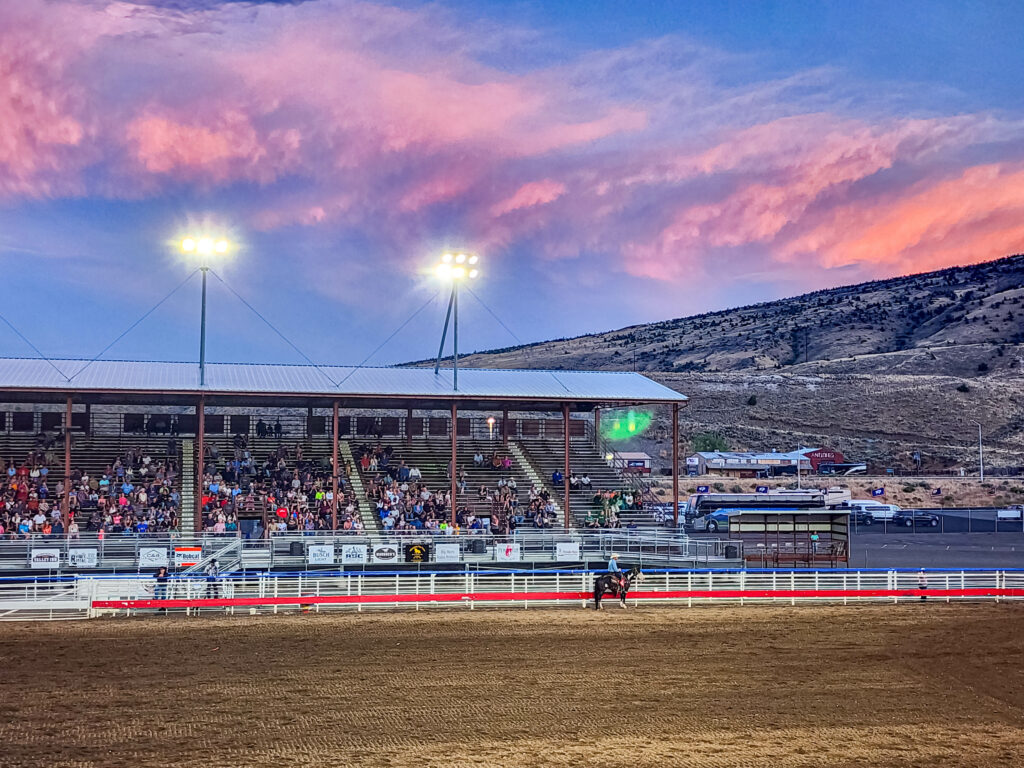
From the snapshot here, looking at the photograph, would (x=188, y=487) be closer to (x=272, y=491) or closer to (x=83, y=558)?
(x=272, y=491)

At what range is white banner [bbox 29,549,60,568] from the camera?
29.7 metres

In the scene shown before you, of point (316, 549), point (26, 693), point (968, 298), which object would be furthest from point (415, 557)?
point (968, 298)

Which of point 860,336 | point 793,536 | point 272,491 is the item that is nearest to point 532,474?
point 272,491

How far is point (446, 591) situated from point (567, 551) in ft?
22.8

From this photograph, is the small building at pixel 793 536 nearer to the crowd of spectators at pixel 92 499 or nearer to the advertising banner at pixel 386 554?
the advertising banner at pixel 386 554

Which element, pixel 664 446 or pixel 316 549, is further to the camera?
pixel 664 446

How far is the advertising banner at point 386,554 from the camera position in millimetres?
31547

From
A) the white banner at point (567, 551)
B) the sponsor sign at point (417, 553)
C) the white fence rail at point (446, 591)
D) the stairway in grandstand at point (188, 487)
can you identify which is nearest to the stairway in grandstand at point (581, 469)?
the white banner at point (567, 551)

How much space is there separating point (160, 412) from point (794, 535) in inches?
1108

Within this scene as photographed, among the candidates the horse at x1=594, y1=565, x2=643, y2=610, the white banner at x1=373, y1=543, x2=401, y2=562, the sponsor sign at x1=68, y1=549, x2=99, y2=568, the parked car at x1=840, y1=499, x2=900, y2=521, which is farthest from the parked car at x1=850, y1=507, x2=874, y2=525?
the sponsor sign at x1=68, y1=549, x2=99, y2=568

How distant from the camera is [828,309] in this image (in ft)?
650

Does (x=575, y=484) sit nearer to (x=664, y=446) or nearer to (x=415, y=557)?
(x=415, y=557)

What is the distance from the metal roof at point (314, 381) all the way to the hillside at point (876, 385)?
50129 mm

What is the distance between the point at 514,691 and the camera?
15.9 metres
